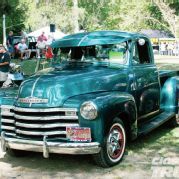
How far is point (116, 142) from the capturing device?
658cm

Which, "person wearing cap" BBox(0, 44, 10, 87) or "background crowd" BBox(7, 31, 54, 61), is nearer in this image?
"person wearing cap" BBox(0, 44, 10, 87)

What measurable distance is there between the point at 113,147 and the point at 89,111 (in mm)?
786

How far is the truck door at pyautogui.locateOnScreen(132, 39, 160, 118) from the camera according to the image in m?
7.57

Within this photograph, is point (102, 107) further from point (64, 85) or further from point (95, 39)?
point (95, 39)

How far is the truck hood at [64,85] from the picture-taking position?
20.6 ft

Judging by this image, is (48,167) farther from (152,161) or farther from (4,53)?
(4,53)

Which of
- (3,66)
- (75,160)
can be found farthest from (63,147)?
(3,66)

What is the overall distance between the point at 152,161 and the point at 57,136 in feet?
5.02

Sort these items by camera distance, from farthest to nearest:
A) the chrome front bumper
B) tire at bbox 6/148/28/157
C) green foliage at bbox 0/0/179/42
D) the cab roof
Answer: green foliage at bbox 0/0/179/42, the cab roof, tire at bbox 6/148/28/157, the chrome front bumper

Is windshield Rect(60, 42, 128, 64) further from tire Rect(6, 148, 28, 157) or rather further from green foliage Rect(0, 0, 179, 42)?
green foliage Rect(0, 0, 179, 42)

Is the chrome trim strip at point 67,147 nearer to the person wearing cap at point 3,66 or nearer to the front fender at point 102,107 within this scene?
the front fender at point 102,107

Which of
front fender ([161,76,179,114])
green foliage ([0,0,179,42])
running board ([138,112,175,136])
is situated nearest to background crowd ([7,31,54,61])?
green foliage ([0,0,179,42])

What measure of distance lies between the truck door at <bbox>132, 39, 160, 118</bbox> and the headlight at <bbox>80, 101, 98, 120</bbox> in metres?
1.55

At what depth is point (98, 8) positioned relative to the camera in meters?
64.7
